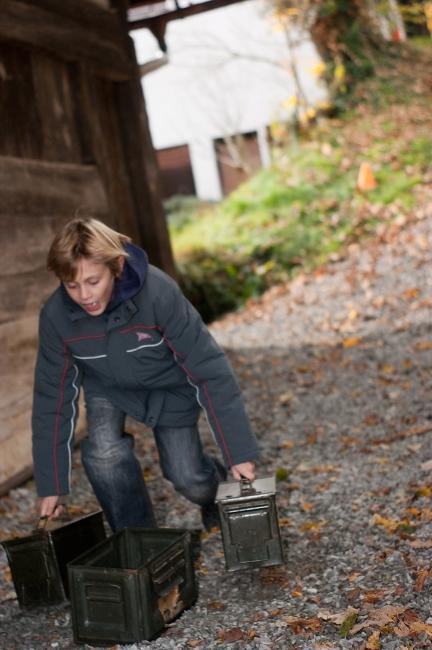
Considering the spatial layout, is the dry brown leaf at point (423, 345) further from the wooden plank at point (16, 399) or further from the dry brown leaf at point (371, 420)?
the wooden plank at point (16, 399)

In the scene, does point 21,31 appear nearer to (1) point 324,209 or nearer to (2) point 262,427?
(2) point 262,427

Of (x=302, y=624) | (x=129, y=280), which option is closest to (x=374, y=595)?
(x=302, y=624)

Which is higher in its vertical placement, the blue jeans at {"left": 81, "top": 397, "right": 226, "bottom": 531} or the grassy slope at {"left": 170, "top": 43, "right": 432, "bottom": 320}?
the grassy slope at {"left": 170, "top": 43, "right": 432, "bottom": 320}

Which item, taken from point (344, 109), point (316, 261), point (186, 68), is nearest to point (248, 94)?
point (186, 68)

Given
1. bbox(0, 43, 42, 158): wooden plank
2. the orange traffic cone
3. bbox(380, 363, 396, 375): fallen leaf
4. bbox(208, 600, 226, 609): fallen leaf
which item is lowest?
bbox(208, 600, 226, 609): fallen leaf

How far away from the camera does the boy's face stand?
3.35 metres

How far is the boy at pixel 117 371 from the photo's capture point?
11.3ft

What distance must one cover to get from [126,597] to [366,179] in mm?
9315

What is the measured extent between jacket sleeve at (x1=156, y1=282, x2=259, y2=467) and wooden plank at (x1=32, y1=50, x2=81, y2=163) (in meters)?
Answer: 2.94

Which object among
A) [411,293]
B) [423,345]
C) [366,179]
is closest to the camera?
[423,345]

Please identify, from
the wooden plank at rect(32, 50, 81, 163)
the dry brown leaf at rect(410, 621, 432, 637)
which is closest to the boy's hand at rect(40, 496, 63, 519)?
the dry brown leaf at rect(410, 621, 432, 637)

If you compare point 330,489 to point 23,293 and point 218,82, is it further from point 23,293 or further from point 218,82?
point 218,82

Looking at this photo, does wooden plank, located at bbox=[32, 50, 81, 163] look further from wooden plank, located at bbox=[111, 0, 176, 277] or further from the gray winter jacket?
the gray winter jacket

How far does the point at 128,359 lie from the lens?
365 centimetres
